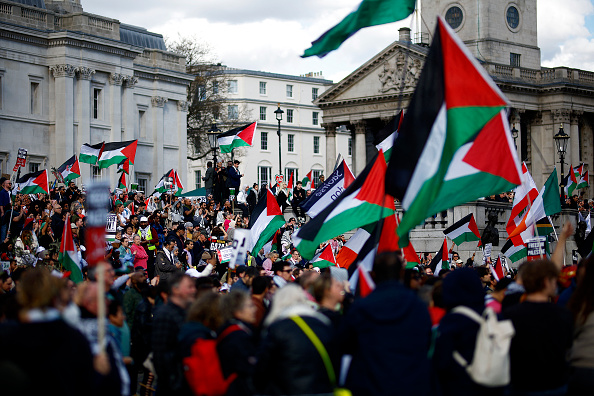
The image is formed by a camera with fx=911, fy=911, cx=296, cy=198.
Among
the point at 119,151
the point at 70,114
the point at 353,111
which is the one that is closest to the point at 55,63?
the point at 70,114

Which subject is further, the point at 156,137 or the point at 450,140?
the point at 156,137

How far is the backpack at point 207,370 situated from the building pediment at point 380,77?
6292cm

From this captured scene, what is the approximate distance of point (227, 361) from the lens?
7402 millimetres

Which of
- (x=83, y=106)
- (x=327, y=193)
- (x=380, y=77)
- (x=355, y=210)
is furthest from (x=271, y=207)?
(x=380, y=77)

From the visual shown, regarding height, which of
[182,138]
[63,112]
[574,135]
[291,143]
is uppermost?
[291,143]

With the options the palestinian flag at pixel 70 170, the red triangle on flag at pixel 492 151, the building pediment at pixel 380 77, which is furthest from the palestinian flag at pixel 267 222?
the building pediment at pixel 380 77

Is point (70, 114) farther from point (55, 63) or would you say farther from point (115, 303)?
point (115, 303)

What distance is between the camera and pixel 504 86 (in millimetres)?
66812

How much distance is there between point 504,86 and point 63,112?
33.3 m

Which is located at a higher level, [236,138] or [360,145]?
[360,145]

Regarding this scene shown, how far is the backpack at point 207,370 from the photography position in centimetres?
750

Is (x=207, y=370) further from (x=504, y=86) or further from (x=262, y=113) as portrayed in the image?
(x=262, y=113)

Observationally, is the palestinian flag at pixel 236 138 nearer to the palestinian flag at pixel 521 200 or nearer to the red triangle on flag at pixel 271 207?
the red triangle on flag at pixel 271 207

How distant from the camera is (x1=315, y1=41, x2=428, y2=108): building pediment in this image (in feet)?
230
